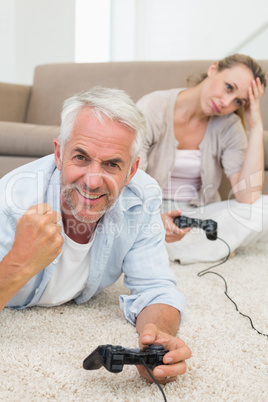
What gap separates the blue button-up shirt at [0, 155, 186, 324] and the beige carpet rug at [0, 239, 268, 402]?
7 cm

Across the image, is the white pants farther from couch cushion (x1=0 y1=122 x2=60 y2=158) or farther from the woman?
couch cushion (x1=0 y1=122 x2=60 y2=158)

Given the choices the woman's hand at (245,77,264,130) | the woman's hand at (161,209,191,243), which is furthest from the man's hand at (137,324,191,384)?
the woman's hand at (245,77,264,130)

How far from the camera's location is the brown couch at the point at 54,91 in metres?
1.89

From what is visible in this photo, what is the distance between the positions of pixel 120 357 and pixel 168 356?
0.27ft

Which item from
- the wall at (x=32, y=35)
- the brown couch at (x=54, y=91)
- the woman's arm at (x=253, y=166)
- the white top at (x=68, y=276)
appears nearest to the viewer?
the white top at (x=68, y=276)

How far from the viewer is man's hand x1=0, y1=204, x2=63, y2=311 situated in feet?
2.61

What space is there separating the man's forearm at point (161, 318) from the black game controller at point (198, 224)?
52 centimetres

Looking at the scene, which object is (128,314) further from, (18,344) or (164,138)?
(164,138)

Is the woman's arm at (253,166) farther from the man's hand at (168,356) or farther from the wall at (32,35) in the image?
the wall at (32,35)

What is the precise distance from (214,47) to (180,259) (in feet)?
8.53

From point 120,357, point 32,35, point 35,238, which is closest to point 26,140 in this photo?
point 35,238

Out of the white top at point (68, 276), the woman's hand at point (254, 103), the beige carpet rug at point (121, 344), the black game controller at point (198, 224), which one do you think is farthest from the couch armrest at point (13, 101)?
the white top at point (68, 276)

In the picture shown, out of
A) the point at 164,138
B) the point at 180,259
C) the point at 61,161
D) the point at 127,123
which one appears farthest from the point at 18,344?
the point at 164,138

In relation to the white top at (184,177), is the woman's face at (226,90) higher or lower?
higher
